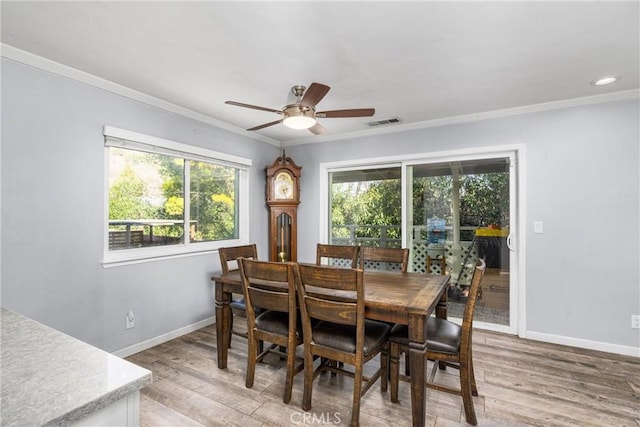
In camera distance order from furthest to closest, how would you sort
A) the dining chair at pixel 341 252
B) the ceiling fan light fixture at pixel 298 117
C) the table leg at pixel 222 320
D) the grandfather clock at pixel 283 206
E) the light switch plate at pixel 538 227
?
the grandfather clock at pixel 283 206 → the light switch plate at pixel 538 227 → the dining chair at pixel 341 252 → the table leg at pixel 222 320 → the ceiling fan light fixture at pixel 298 117

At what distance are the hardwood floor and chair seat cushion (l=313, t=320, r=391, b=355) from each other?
0.45 metres

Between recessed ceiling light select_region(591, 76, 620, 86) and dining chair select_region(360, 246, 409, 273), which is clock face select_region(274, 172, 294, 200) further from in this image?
recessed ceiling light select_region(591, 76, 620, 86)

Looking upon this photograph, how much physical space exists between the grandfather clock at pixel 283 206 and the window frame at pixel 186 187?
35cm

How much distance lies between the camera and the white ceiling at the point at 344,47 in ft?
5.55

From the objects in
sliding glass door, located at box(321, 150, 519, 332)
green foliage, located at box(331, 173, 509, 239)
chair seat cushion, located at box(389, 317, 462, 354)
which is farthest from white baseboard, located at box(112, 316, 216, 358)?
chair seat cushion, located at box(389, 317, 462, 354)

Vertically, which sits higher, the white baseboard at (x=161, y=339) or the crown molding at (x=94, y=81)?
the crown molding at (x=94, y=81)

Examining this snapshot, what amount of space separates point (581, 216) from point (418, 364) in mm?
2471

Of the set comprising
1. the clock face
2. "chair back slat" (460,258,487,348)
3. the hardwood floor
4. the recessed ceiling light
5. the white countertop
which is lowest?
the hardwood floor

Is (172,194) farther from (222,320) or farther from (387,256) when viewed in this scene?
(387,256)

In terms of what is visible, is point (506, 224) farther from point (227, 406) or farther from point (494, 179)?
point (227, 406)

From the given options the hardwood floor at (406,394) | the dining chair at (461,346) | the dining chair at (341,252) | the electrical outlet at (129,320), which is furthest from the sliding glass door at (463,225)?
A: the electrical outlet at (129,320)

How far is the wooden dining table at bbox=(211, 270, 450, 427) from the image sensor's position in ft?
5.54

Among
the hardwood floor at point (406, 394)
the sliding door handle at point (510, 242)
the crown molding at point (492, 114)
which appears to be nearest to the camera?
the hardwood floor at point (406, 394)

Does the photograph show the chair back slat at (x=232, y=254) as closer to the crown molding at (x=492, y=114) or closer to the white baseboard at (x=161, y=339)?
the white baseboard at (x=161, y=339)
